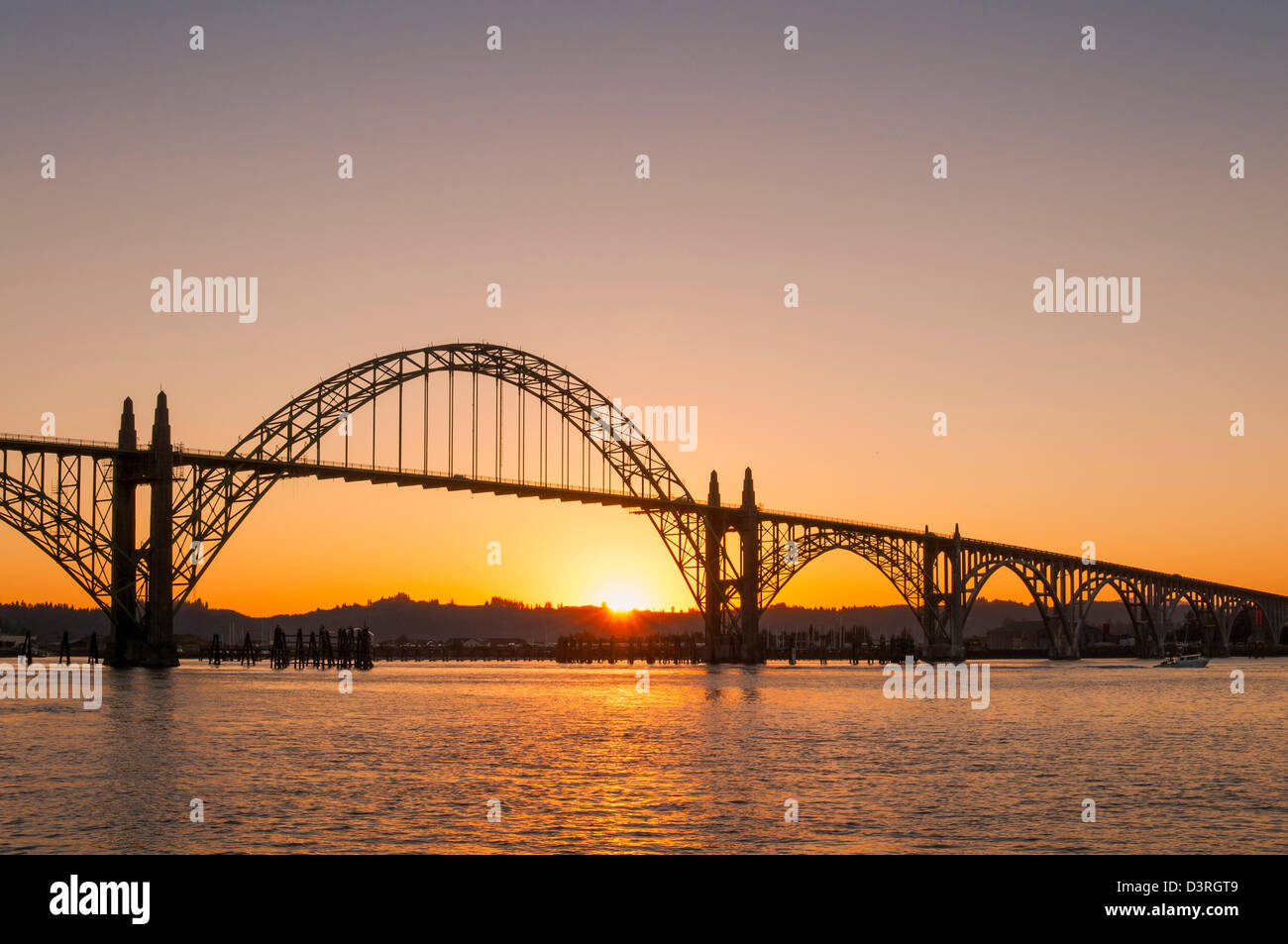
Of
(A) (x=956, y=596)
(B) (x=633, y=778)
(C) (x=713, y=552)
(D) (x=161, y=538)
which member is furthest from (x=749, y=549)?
(B) (x=633, y=778)

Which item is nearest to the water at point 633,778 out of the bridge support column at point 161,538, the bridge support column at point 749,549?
the bridge support column at point 161,538

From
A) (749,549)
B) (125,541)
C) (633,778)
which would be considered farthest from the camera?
(749,549)

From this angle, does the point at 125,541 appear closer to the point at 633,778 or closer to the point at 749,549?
the point at 633,778

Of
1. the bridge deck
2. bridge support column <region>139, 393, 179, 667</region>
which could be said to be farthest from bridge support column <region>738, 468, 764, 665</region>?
bridge support column <region>139, 393, 179, 667</region>

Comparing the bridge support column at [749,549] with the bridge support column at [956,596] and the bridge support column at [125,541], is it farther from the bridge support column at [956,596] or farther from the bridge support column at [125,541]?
the bridge support column at [125,541]
